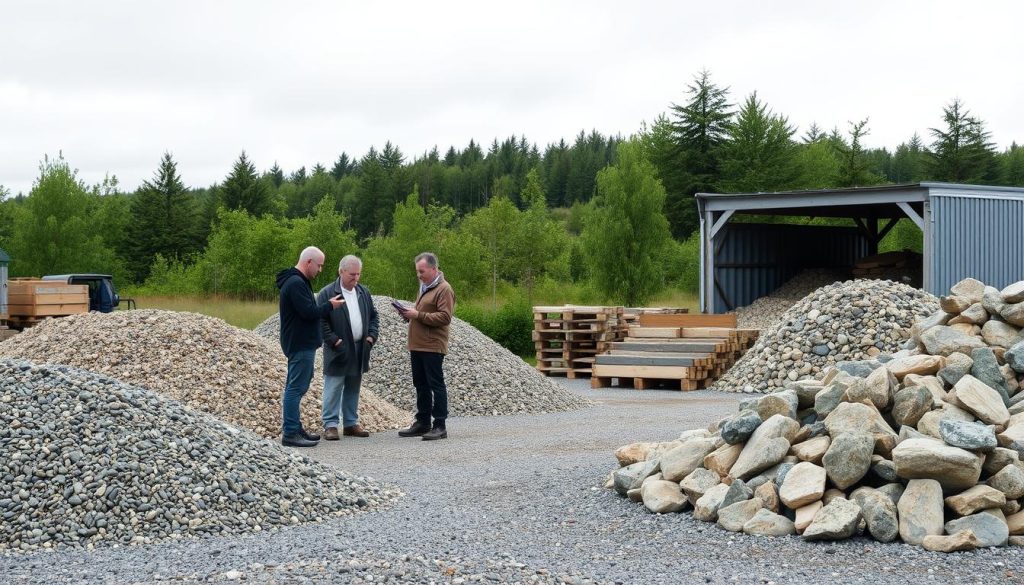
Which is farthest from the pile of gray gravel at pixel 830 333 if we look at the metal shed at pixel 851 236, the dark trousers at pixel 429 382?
the dark trousers at pixel 429 382

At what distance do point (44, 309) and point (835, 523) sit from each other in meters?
21.6

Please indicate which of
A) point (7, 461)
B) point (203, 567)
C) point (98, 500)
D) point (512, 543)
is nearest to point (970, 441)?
point (512, 543)

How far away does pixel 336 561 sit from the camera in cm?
556

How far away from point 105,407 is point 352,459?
2796 mm

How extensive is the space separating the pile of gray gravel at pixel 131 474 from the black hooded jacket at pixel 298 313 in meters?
2.02

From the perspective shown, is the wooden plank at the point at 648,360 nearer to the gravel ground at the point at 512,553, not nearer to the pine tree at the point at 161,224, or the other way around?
the gravel ground at the point at 512,553

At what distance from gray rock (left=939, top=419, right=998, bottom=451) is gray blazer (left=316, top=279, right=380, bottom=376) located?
18.5 ft

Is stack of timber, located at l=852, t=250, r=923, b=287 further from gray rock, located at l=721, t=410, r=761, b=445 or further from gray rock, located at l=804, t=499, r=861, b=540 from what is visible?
gray rock, located at l=804, t=499, r=861, b=540

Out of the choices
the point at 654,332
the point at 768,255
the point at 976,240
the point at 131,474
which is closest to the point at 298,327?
the point at 131,474

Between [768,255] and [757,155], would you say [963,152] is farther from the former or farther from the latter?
[768,255]

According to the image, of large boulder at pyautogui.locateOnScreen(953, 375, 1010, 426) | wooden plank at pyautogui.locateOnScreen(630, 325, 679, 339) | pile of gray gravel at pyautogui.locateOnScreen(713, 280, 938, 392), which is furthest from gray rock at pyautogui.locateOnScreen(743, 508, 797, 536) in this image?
wooden plank at pyautogui.locateOnScreen(630, 325, 679, 339)

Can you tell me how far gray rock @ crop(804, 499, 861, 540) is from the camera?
621 centimetres

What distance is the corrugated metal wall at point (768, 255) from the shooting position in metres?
24.4

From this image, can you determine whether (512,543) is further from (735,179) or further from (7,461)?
(735,179)
